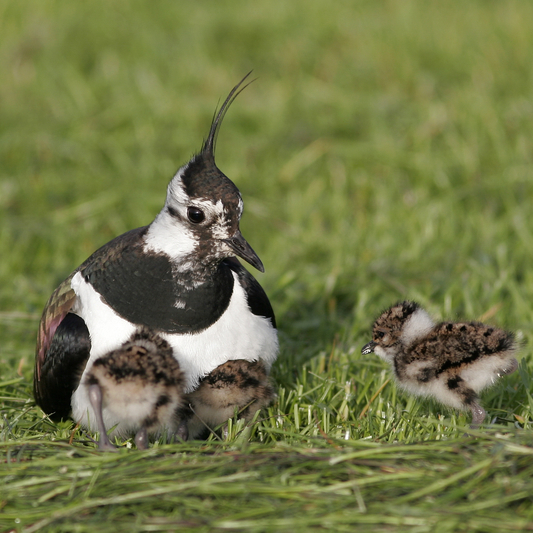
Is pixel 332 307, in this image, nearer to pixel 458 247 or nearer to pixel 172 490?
pixel 458 247

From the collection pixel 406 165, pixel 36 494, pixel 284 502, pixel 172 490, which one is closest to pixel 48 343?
pixel 36 494

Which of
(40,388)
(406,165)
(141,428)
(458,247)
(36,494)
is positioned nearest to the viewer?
(36,494)

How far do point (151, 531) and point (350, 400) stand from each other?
5.56 feet

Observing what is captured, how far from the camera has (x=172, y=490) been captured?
10.1 ft

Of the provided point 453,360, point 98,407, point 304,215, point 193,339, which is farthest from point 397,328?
point 304,215

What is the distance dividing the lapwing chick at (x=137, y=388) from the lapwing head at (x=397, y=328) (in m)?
1.19

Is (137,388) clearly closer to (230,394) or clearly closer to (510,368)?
(230,394)

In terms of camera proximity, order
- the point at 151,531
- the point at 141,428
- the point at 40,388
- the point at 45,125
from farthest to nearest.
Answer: the point at 45,125 → the point at 40,388 → the point at 141,428 → the point at 151,531

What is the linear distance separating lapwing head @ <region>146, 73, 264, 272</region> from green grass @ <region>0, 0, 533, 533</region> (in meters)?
0.93

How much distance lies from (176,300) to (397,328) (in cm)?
124

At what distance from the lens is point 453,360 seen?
3943 millimetres

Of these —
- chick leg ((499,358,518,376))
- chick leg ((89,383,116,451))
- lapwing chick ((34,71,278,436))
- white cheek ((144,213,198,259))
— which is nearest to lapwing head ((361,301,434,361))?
chick leg ((499,358,518,376))

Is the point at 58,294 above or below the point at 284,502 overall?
above

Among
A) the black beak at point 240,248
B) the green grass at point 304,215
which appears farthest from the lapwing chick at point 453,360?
the black beak at point 240,248
